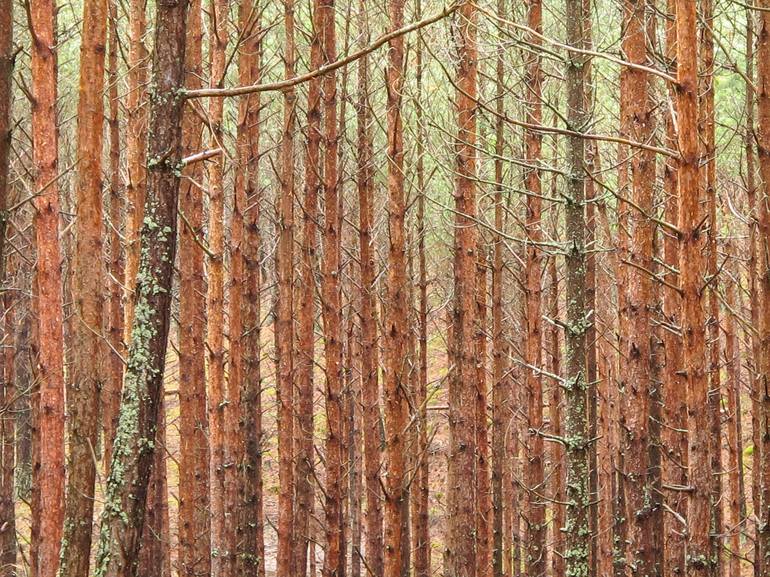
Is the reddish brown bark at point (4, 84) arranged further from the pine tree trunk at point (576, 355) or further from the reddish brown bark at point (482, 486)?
the reddish brown bark at point (482, 486)

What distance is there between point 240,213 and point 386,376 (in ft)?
9.02

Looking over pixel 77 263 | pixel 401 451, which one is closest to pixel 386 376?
pixel 401 451

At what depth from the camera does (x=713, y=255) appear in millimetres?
9070

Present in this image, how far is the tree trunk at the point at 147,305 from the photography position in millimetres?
4270

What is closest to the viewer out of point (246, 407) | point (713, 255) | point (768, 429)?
point (768, 429)

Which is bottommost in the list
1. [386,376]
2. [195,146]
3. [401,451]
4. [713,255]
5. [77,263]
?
[401,451]

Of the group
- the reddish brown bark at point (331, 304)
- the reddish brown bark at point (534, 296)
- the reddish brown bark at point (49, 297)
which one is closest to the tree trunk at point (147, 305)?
the reddish brown bark at point (49, 297)

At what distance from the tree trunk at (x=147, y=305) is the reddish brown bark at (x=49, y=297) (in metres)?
3.33

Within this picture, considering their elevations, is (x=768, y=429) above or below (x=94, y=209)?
below

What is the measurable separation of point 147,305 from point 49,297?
11.2 ft

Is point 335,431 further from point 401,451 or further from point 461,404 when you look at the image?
point 401,451

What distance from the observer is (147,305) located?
4.30 meters

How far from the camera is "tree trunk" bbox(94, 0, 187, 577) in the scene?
4270 mm

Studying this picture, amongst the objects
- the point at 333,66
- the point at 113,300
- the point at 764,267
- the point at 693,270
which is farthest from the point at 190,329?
the point at 333,66
